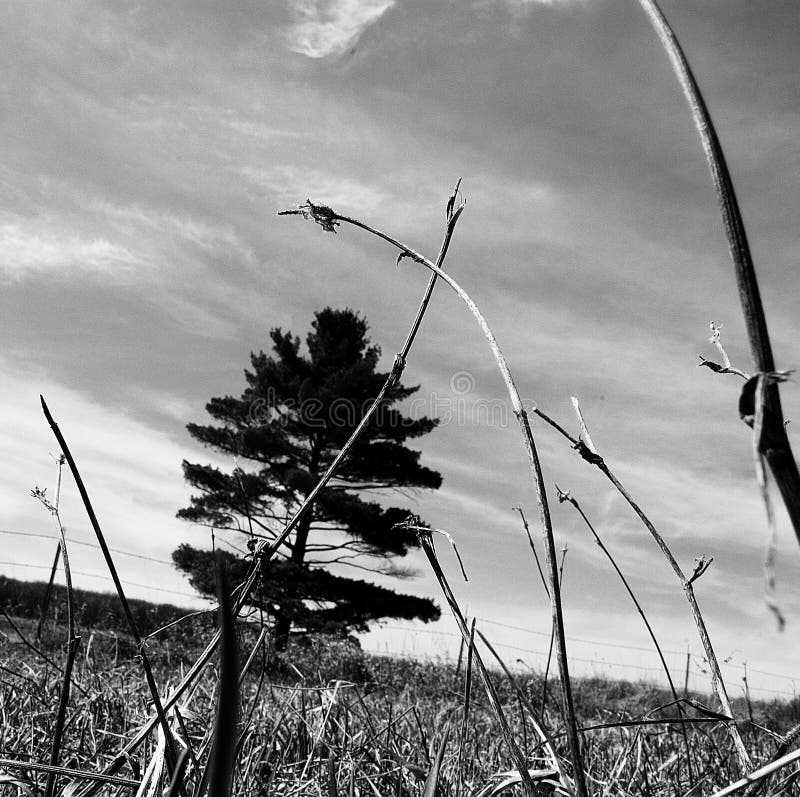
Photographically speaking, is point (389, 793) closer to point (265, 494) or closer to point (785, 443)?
point (785, 443)

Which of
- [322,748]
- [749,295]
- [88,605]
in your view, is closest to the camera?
[749,295]

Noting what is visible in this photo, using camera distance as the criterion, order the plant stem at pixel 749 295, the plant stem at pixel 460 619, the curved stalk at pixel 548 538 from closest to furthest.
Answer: the plant stem at pixel 749 295, the curved stalk at pixel 548 538, the plant stem at pixel 460 619

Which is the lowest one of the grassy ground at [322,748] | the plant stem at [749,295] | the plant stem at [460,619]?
the grassy ground at [322,748]

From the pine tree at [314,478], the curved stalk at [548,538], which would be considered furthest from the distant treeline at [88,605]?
the curved stalk at [548,538]

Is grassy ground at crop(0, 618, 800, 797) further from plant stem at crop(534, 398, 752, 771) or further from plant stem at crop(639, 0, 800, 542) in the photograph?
plant stem at crop(639, 0, 800, 542)

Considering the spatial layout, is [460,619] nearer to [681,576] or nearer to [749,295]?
[681,576]

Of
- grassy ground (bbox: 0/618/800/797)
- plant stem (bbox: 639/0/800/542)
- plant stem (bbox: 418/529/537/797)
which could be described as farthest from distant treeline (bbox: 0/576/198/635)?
plant stem (bbox: 639/0/800/542)

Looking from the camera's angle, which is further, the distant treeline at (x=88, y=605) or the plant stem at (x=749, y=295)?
the distant treeline at (x=88, y=605)

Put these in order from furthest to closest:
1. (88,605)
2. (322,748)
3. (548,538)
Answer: (88,605) < (322,748) < (548,538)

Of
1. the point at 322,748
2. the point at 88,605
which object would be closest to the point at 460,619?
the point at 322,748

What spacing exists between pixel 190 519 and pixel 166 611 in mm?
3561

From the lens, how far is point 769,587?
25 centimetres

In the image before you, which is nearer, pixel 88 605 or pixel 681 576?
pixel 681 576

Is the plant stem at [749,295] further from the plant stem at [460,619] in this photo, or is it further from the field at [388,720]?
the plant stem at [460,619]
